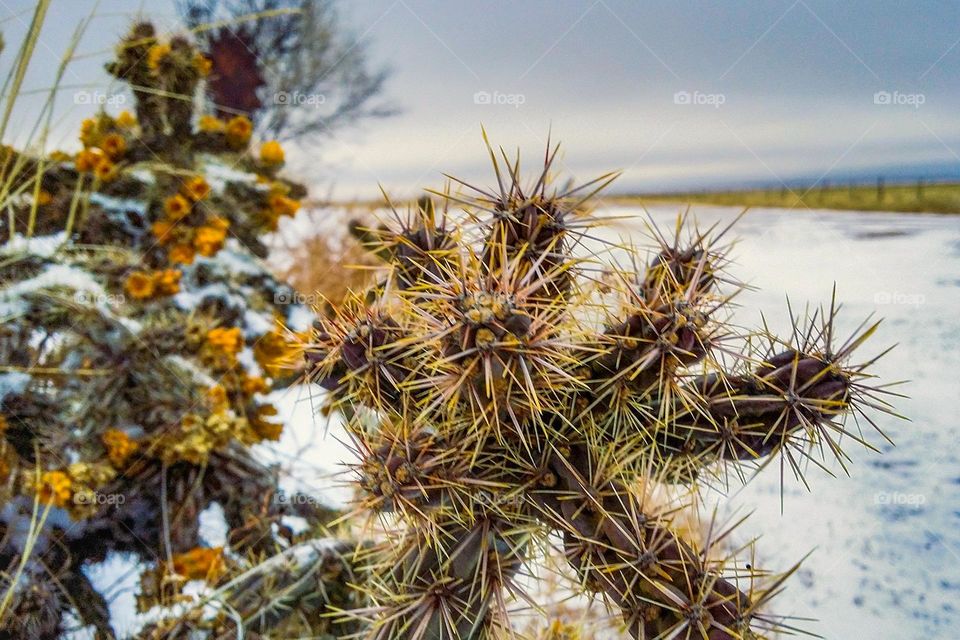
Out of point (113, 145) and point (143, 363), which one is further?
point (113, 145)

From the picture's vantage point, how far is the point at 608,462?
0.53 m

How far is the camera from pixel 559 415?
50 cm

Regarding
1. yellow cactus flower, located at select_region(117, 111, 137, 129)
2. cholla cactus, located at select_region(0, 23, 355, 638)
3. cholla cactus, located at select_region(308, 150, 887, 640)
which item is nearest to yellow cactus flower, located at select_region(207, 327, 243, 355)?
cholla cactus, located at select_region(0, 23, 355, 638)

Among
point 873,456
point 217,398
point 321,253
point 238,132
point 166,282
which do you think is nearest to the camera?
point 873,456

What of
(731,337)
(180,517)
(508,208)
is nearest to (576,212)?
(508,208)

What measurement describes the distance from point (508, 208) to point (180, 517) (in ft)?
3.38

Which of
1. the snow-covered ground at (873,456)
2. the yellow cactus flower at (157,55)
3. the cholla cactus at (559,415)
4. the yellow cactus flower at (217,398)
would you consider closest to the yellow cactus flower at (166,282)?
the yellow cactus flower at (217,398)

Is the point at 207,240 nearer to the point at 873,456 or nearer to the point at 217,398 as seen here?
the point at 217,398

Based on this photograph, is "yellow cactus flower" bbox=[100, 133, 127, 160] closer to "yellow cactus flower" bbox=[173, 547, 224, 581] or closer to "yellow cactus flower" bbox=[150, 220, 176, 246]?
"yellow cactus flower" bbox=[150, 220, 176, 246]

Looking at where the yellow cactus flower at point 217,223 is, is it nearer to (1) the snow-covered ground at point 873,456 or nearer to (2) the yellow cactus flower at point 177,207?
(2) the yellow cactus flower at point 177,207

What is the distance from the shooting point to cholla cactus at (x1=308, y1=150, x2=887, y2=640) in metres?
0.47

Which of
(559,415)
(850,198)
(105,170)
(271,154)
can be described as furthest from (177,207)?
(850,198)

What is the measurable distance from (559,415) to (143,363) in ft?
3.61

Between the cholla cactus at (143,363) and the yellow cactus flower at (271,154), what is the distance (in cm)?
7
